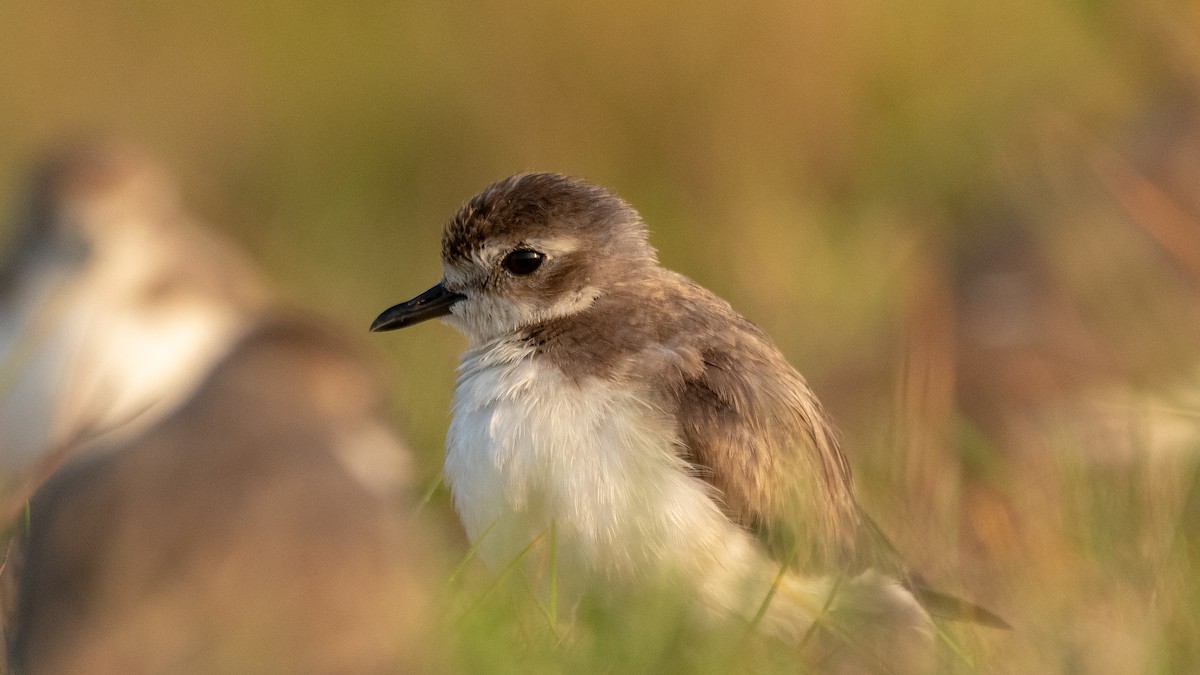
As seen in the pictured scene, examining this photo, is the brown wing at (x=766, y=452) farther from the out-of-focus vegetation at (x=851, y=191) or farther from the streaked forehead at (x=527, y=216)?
the streaked forehead at (x=527, y=216)

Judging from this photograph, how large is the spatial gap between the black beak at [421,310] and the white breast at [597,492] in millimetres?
729

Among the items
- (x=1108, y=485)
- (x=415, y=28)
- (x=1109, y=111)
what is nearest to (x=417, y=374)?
(x=1108, y=485)

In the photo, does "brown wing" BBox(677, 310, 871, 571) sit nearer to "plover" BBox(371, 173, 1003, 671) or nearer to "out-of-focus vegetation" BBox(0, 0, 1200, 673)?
"plover" BBox(371, 173, 1003, 671)

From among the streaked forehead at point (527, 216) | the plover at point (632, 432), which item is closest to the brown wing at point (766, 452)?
the plover at point (632, 432)

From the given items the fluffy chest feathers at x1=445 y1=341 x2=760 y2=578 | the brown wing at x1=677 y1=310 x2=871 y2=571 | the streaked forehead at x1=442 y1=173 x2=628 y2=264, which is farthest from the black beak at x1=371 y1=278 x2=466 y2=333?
the brown wing at x1=677 y1=310 x2=871 y2=571

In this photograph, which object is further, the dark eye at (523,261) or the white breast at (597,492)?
the dark eye at (523,261)

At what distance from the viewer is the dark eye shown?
16.5 ft

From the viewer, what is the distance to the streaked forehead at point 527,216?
16.4 ft

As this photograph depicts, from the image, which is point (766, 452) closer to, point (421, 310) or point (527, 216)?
point (527, 216)

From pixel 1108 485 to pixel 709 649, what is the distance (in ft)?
6.01

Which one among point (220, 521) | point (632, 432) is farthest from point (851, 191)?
point (220, 521)

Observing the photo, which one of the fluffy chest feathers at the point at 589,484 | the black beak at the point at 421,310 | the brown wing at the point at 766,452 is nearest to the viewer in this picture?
the fluffy chest feathers at the point at 589,484

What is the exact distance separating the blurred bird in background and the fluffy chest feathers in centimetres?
27

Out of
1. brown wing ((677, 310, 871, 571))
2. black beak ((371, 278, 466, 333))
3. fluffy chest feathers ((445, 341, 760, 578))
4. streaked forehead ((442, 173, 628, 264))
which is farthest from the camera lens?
black beak ((371, 278, 466, 333))
